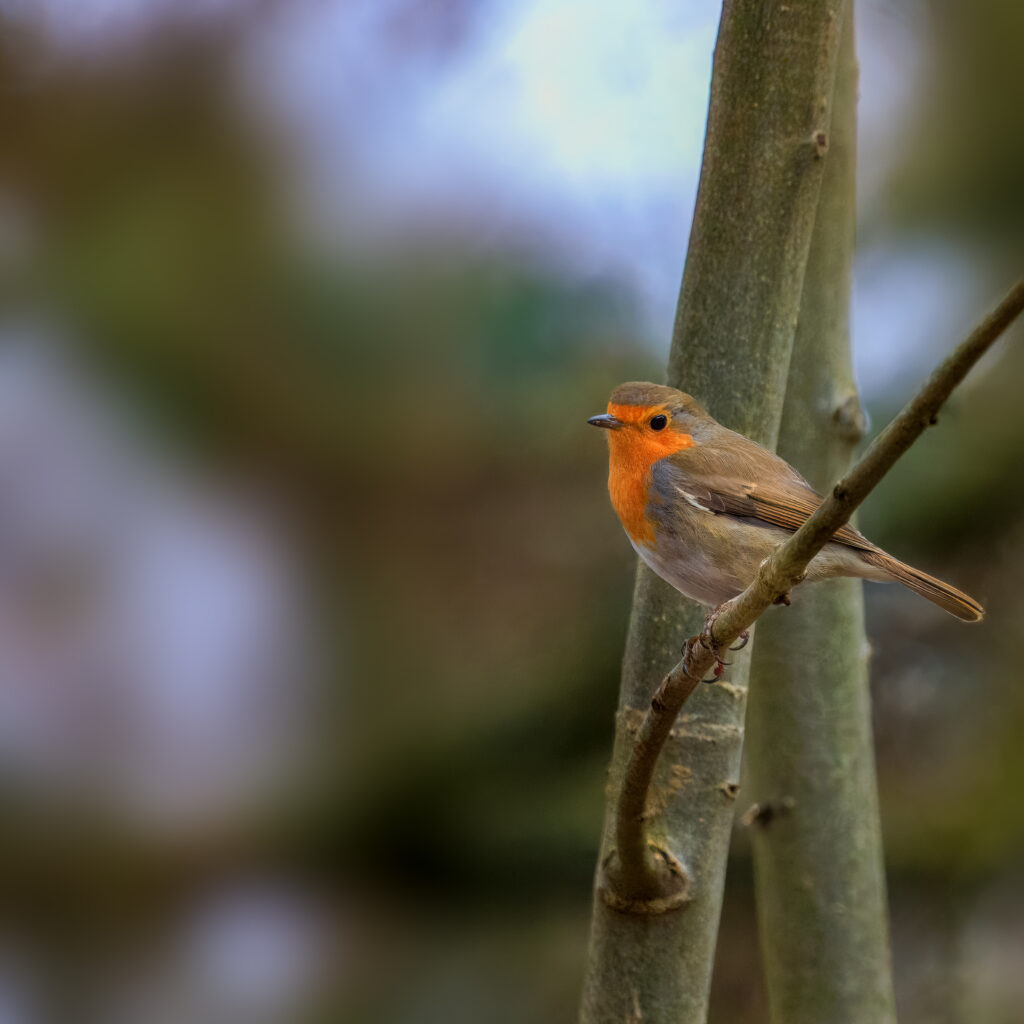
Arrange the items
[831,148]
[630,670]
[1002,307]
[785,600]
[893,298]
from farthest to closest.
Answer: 1. [893,298]
2. [831,148]
3. [630,670]
4. [785,600]
5. [1002,307]

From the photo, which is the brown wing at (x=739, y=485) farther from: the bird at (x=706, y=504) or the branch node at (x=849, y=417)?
the branch node at (x=849, y=417)

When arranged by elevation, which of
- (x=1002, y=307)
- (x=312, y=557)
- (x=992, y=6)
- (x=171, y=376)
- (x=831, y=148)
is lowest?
(x=1002, y=307)

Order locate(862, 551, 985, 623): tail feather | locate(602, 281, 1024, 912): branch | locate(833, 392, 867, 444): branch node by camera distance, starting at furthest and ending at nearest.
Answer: locate(833, 392, 867, 444): branch node → locate(862, 551, 985, 623): tail feather → locate(602, 281, 1024, 912): branch

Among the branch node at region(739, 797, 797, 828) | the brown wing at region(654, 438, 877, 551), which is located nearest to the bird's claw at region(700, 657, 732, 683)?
the brown wing at region(654, 438, 877, 551)

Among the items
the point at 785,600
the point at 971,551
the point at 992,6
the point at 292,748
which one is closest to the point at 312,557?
the point at 292,748

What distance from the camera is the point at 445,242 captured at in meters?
1.31

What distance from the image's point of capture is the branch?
41cm

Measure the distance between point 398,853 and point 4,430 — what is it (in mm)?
661

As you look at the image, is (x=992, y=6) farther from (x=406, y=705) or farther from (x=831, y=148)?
(x=406, y=705)

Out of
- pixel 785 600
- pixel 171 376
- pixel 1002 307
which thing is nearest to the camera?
pixel 1002 307

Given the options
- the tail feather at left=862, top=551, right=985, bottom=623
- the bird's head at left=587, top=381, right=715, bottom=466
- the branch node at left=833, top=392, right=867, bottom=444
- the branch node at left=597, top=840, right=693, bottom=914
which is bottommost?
the branch node at left=597, top=840, right=693, bottom=914

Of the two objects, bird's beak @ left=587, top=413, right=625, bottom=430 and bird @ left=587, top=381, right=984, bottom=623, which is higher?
bird's beak @ left=587, top=413, right=625, bottom=430

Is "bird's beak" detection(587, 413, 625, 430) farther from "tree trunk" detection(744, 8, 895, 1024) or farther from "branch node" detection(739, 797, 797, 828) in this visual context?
"branch node" detection(739, 797, 797, 828)

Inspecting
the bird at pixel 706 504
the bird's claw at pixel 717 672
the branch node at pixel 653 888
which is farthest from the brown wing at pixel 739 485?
the branch node at pixel 653 888
